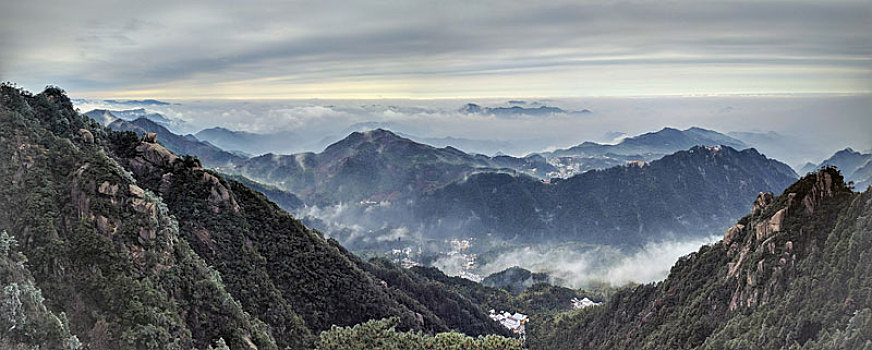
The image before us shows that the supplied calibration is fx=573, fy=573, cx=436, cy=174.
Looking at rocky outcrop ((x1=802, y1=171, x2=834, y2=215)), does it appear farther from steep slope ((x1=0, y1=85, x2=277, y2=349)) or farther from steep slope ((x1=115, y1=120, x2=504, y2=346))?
steep slope ((x1=0, y1=85, x2=277, y2=349))

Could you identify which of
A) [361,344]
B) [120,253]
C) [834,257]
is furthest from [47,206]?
[834,257]

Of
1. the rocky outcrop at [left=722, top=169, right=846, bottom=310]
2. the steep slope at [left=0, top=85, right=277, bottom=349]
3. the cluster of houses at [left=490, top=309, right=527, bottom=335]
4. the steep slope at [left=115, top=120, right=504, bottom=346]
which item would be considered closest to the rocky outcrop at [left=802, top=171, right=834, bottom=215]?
the rocky outcrop at [left=722, top=169, right=846, bottom=310]

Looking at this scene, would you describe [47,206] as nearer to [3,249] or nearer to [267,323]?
[3,249]

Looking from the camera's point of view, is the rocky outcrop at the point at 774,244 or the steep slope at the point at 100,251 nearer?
the steep slope at the point at 100,251

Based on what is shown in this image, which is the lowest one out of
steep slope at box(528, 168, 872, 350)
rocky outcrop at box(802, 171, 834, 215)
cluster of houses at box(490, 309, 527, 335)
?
cluster of houses at box(490, 309, 527, 335)

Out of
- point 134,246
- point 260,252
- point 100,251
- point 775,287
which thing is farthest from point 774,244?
point 100,251

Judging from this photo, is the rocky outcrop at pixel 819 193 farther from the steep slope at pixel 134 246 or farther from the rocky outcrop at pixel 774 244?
the steep slope at pixel 134 246

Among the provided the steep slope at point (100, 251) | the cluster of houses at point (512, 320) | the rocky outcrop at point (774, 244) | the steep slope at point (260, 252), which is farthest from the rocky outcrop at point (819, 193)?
the cluster of houses at point (512, 320)
